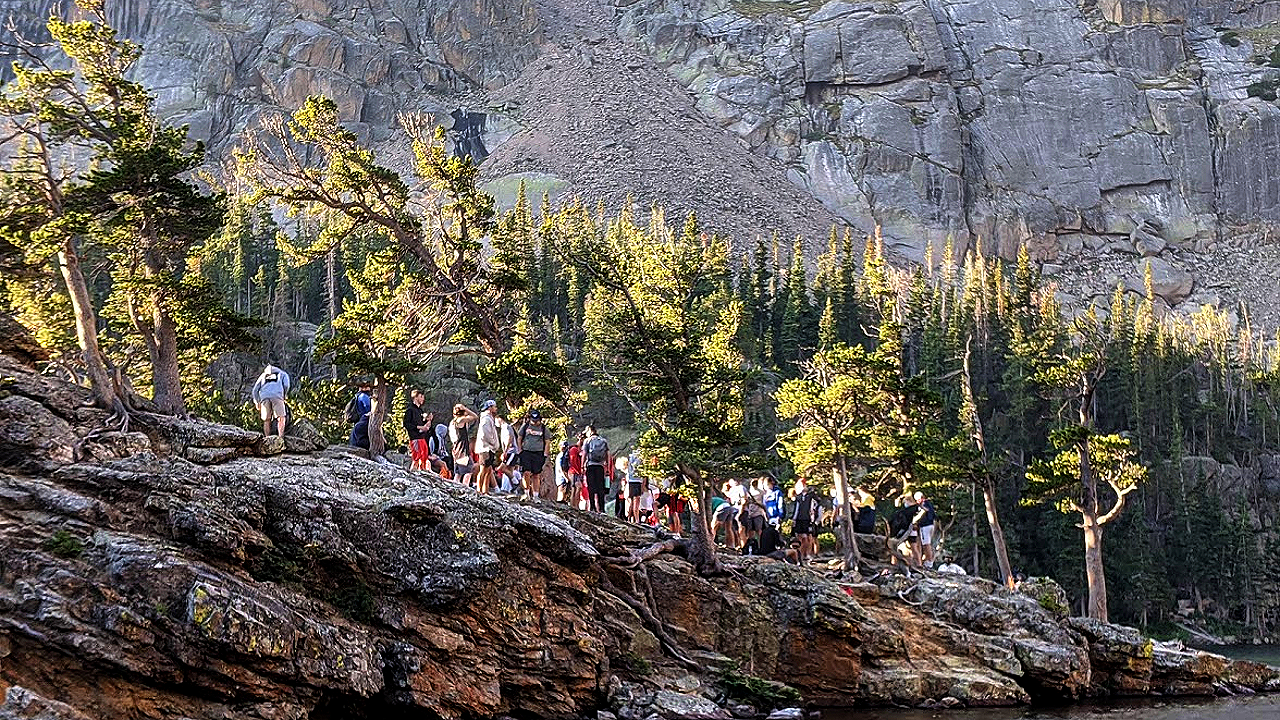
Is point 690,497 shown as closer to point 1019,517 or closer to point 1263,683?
point 1263,683

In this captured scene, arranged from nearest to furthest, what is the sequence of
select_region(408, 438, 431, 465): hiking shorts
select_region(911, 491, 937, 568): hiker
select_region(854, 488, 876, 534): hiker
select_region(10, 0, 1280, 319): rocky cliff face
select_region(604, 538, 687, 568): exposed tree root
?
select_region(604, 538, 687, 568): exposed tree root, select_region(408, 438, 431, 465): hiking shorts, select_region(911, 491, 937, 568): hiker, select_region(854, 488, 876, 534): hiker, select_region(10, 0, 1280, 319): rocky cliff face

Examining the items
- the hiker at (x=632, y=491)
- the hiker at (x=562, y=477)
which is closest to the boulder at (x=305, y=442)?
the hiker at (x=562, y=477)

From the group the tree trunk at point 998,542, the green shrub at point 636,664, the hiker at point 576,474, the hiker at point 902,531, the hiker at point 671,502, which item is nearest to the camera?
the green shrub at point 636,664

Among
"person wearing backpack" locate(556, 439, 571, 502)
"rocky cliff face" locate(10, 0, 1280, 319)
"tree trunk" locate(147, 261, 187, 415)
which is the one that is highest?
"rocky cliff face" locate(10, 0, 1280, 319)

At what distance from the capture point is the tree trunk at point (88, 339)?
24.3 m

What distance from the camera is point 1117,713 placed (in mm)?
29672

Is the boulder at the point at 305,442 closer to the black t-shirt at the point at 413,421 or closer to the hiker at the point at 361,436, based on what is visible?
the hiker at the point at 361,436

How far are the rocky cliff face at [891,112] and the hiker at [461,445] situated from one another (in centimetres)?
12540

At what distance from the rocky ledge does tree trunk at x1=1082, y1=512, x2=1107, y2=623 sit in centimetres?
941

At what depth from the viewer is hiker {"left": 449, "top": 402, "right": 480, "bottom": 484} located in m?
29.3

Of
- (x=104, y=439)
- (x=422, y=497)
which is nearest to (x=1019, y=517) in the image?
(x=422, y=497)

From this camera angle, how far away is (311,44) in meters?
180

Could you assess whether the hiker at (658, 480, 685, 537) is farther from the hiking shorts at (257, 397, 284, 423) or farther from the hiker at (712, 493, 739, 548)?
the hiking shorts at (257, 397, 284, 423)

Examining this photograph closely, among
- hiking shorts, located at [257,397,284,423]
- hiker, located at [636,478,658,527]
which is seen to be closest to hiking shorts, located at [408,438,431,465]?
hiking shorts, located at [257,397,284,423]
